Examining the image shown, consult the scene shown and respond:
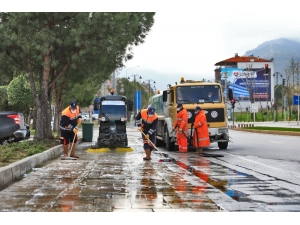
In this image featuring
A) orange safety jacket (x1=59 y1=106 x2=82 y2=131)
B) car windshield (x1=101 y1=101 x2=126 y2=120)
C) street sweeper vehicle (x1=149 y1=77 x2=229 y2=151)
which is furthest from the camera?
car windshield (x1=101 y1=101 x2=126 y2=120)

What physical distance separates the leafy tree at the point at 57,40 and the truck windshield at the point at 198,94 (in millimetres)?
3238

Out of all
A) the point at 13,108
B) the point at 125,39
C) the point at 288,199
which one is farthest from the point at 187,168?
the point at 13,108

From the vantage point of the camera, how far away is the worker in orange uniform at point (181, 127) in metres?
18.6

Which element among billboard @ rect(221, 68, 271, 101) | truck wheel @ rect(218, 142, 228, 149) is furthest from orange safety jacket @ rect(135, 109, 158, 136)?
billboard @ rect(221, 68, 271, 101)

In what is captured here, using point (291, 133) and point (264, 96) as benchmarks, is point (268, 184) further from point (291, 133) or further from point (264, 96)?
point (264, 96)

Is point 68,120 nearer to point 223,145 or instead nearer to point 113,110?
point 113,110

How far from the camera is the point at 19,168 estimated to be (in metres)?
11.5

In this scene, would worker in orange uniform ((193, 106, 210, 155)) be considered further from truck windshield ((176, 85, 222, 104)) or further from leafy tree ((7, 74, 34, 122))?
leafy tree ((7, 74, 34, 122))

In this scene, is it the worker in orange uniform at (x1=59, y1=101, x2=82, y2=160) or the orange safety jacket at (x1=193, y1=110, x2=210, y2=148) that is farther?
the orange safety jacket at (x1=193, y1=110, x2=210, y2=148)

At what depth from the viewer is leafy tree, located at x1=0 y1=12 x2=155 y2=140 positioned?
19922 mm

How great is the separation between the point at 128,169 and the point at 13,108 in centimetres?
4210

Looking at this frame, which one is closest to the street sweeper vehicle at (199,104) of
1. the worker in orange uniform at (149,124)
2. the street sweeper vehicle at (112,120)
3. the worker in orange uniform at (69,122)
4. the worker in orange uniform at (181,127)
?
the worker in orange uniform at (181,127)

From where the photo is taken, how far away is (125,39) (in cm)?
2098

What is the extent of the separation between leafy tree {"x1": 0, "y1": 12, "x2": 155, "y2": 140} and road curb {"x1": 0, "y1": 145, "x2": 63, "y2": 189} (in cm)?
545
